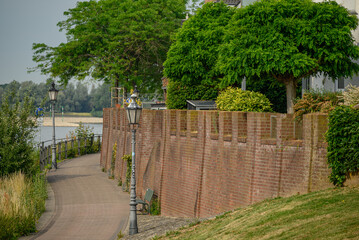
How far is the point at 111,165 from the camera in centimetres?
3816

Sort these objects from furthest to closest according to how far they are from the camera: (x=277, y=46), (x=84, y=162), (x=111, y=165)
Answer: (x=84, y=162) → (x=111, y=165) → (x=277, y=46)

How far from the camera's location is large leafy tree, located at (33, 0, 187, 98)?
168ft

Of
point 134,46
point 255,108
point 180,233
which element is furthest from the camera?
point 134,46

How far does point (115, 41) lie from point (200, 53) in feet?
70.8

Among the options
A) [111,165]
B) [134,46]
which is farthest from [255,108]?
[134,46]

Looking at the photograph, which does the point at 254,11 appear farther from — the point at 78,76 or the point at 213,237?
the point at 78,76

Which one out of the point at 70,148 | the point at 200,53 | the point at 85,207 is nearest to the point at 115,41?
the point at 70,148

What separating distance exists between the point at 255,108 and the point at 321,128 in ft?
17.3

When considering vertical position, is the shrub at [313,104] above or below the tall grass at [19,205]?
above

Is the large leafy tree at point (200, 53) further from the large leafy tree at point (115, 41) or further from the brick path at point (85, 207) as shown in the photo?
the large leafy tree at point (115, 41)

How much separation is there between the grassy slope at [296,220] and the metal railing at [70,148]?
26.8 metres

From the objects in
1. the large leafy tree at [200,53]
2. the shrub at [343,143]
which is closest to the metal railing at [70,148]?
the large leafy tree at [200,53]

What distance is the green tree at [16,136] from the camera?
96.4ft

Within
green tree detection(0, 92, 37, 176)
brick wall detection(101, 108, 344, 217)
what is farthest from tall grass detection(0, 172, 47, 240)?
brick wall detection(101, 108, 344, 217)
